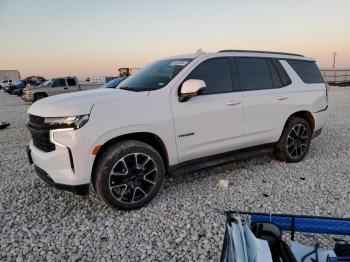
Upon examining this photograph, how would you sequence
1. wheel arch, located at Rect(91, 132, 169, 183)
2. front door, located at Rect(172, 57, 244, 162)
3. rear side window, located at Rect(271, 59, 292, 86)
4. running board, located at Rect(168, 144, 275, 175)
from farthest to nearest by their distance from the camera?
1. rear side window, located at Rect(271, 59, 292, 86)
2. running board, located at Rect(168, 144, 275, 175)
3. front door, located at Rect(172, 57, 244, 162)
4. wheel arch, located at Rect(91, 132, 169, 183)

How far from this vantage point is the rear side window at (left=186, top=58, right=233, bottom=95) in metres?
4.12

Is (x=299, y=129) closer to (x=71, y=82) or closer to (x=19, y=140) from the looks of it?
(x=19, y=140)

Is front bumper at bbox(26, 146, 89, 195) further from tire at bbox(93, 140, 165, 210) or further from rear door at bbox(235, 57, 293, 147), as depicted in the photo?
rear door at bbox(235, 57, 293, 147)

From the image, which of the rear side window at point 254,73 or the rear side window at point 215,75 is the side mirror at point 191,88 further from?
the rear side window at point 254,73

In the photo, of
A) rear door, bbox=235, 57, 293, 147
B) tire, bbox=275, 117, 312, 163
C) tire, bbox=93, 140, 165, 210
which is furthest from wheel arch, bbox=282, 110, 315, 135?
tire, bbox=93, 140, 165, 210

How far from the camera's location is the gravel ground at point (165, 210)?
295cm

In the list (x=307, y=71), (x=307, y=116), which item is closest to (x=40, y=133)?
(x=307, y=116)

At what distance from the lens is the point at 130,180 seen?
361cm

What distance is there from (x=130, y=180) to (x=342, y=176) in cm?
334

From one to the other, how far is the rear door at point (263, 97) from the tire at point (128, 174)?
5.23 ft

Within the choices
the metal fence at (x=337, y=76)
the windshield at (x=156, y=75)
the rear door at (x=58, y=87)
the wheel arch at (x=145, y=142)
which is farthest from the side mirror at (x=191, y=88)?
the metal fence at (x=337, y=76)

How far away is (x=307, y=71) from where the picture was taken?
5531 mm

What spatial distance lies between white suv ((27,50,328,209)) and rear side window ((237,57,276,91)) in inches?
0.6

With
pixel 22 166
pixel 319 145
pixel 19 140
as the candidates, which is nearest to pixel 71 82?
pixel 19 140
